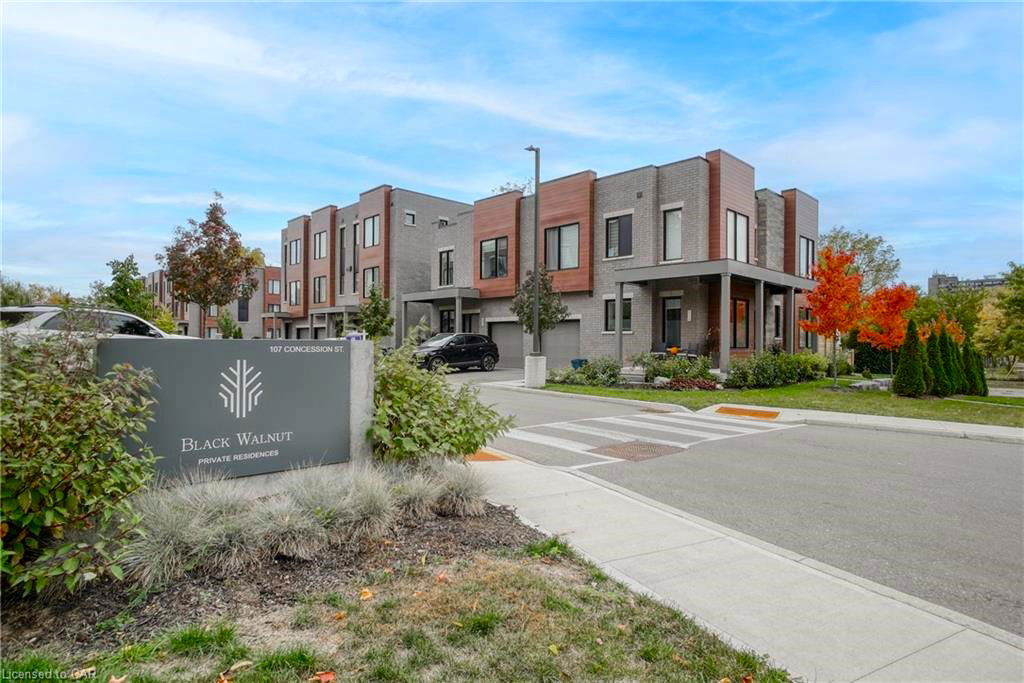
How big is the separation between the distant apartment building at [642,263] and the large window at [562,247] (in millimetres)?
57

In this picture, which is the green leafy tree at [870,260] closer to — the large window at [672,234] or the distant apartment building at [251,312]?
the large window at [672,234]

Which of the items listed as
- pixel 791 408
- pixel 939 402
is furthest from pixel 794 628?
pixel 939 402

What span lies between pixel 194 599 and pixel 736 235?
25928 mm

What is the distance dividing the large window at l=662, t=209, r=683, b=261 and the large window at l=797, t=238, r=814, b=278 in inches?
333

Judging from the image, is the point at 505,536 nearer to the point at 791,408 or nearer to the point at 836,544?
the point at 836,544

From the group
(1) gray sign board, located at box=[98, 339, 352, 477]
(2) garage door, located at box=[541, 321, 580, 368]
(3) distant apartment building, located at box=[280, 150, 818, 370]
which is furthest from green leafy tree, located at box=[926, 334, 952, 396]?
(1) gray sign board, located at box=[98, 339, 352, 477]

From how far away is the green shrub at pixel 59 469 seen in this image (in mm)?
3344

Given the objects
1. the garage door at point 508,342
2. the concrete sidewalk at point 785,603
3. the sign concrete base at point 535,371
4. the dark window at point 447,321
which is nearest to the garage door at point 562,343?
the garage door at point 508,342

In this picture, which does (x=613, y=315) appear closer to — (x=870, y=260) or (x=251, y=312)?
(x=870, y=260)

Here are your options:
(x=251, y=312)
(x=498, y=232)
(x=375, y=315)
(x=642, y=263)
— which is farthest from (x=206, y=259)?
(x=251, y=312)

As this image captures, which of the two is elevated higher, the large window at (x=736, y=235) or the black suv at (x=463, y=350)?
the large window at (x=736, y=235)

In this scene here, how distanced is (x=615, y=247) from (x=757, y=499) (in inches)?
862

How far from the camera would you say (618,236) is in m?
27.7

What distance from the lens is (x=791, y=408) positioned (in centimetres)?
1513
